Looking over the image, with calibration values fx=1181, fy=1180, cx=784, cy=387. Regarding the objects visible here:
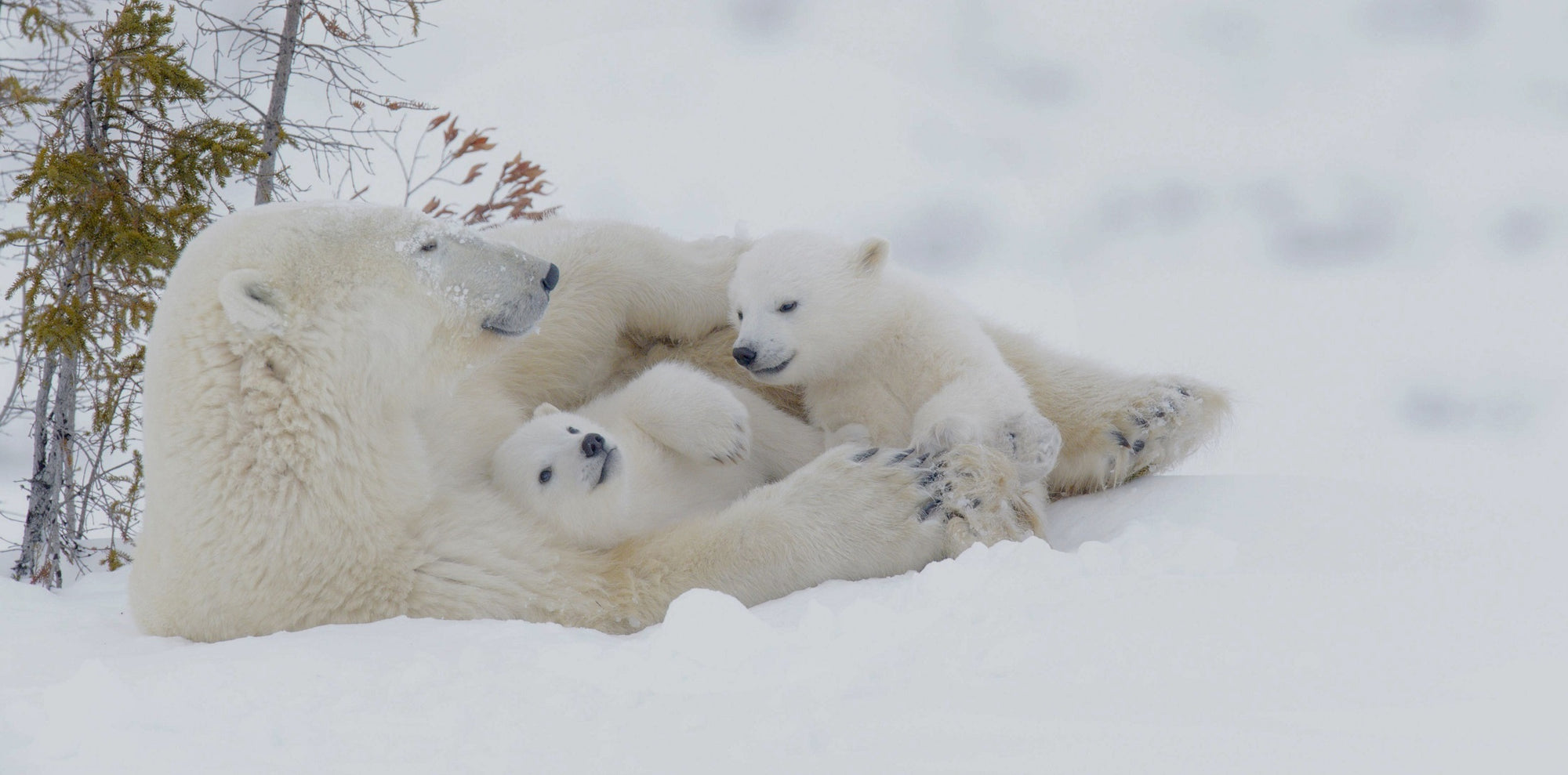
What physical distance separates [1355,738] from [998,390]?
169cm

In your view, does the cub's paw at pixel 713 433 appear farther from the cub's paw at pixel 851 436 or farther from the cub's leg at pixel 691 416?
the cub's paw at pixel 851 436

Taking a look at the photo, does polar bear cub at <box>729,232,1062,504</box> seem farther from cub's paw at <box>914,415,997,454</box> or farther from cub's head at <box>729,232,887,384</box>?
cub's paw at <box>914,415,997,454</box>

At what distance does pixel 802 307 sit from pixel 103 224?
2900mm

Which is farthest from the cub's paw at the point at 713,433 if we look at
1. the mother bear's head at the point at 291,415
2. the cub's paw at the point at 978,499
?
the mother bear's head at the point at 291,415

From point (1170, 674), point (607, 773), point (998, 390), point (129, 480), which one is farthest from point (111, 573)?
point (1170, 674)

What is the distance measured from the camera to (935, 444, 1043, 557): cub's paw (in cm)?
264

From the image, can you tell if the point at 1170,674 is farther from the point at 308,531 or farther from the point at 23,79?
the point at 23,79

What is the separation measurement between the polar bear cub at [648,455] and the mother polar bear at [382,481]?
0.09 meters

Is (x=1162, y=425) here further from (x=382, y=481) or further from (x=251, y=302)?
(x=251, y=302)

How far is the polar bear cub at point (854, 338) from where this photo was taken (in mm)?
3258

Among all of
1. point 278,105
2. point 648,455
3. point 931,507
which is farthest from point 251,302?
point 278,105

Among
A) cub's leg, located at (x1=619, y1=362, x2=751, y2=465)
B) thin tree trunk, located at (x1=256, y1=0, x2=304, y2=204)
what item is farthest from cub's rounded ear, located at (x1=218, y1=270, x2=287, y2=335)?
thin tree trunk, located at (x1=256, y1=0, x2=304, y2=204)

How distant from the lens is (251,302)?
223 cm

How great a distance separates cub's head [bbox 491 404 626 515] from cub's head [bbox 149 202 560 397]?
Answer: 0.93 feet
